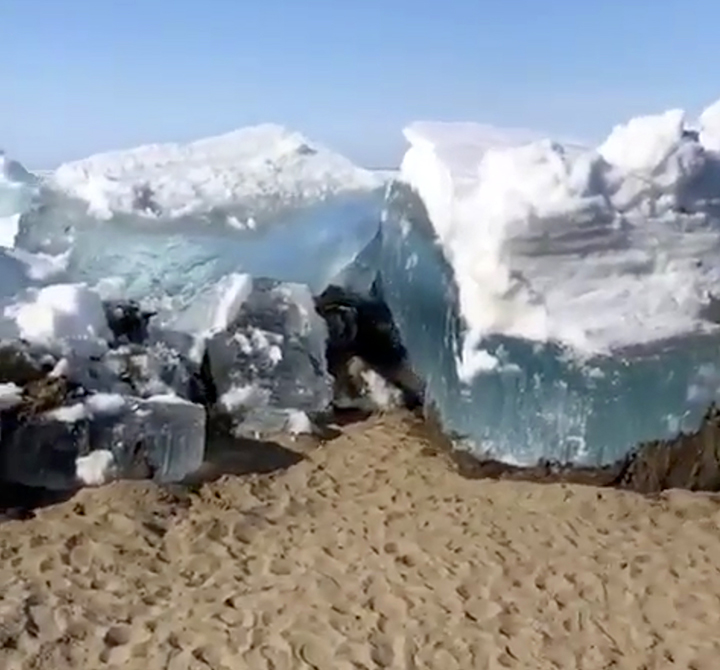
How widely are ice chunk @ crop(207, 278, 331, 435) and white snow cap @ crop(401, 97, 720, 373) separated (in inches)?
41.9

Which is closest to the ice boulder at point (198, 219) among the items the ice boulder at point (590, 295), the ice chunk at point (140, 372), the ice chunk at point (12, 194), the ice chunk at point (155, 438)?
the ice chunk at point (12, 194)

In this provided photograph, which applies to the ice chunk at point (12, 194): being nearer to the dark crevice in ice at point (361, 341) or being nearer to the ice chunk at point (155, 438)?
the dark crevice in ice at point (361, 341)

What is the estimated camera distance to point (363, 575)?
4473 millimetres

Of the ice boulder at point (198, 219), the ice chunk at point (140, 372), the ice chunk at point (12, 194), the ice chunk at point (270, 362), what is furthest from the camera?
the ice chunk at point (12, 194)

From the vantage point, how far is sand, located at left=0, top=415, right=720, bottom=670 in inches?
154

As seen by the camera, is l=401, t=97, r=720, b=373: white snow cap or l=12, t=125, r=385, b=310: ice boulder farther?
l=12, t=125, r=385, b=310: ice boulder

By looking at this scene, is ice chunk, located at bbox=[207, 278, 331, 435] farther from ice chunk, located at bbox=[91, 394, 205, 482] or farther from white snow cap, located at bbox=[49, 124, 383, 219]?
white snow cap, located at bbox=[49, 124, 383, 219]

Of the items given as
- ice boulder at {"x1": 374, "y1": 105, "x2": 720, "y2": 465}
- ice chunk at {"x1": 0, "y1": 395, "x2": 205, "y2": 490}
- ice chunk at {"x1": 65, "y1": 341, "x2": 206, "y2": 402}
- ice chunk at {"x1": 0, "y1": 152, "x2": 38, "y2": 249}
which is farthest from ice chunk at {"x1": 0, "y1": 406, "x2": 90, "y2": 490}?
ice chunk at {"x1": 0, "y1": 152, "x2": 38, "y2": 249}

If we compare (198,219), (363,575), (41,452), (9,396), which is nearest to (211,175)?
(198,219)

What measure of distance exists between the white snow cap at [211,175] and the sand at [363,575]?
7.35 feet

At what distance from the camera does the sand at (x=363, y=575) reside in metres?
3.90

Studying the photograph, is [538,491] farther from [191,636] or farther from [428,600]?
[191,636]

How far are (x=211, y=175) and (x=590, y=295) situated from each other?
289 cm

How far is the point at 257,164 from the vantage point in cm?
750
